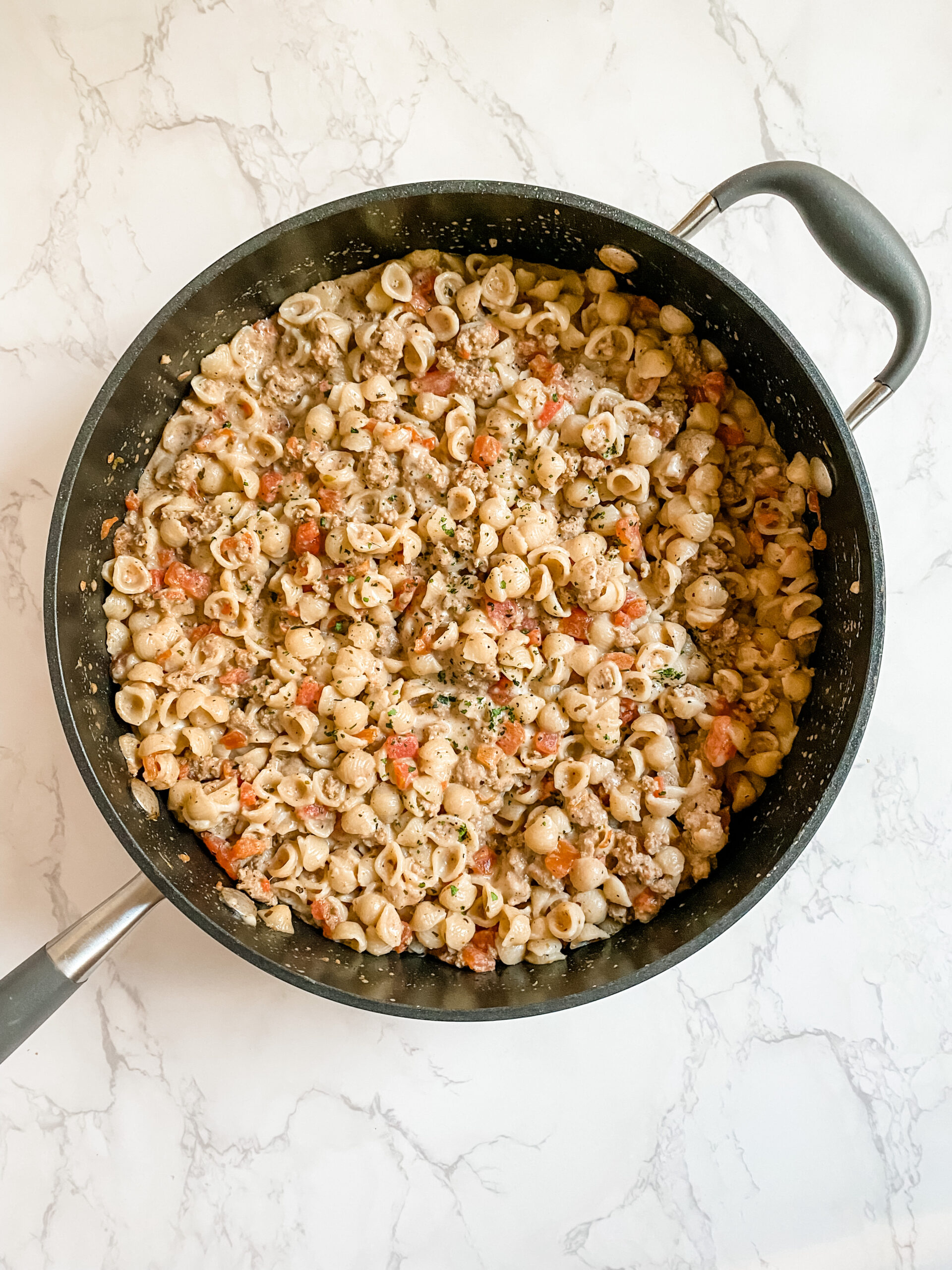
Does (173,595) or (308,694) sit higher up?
(173,595)

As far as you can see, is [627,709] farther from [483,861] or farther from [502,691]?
[483,861]

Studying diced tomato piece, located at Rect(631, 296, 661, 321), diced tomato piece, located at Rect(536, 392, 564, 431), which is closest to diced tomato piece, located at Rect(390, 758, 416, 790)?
diced tomato piece, located at Rect(536, 392, 564, 431)

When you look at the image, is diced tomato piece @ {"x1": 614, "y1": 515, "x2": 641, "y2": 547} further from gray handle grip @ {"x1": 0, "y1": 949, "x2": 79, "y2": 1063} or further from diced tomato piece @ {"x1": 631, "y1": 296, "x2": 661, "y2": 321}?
gray handle grip @ {"x1": 0, "y1": 949, "x2": 79, "y2": 1063}

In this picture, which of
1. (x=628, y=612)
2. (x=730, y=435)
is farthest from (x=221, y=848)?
A: (x=730, y=435)

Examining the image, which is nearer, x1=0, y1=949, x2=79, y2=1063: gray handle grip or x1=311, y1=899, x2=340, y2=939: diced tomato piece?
x1=0, y1=949, x2=79, y2=1063: gray handle grip

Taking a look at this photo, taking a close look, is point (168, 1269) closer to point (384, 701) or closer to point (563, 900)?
point (563, 900)

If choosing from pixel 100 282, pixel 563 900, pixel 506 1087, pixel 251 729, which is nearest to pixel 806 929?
pixel 563 900
